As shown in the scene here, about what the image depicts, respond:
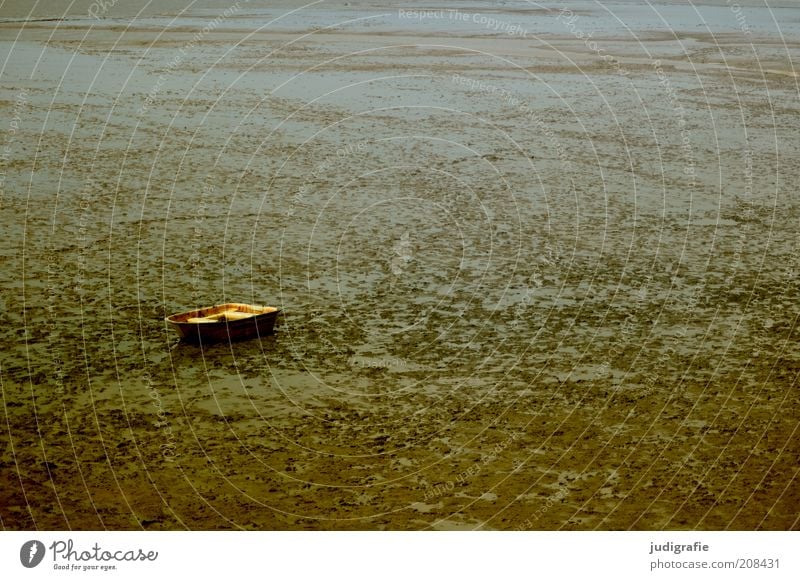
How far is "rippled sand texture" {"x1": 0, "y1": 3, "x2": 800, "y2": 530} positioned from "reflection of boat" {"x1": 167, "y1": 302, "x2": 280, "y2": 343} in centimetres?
12

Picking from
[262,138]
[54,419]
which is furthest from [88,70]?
[54,419]

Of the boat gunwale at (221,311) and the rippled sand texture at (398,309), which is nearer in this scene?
the rippled sand texture at (398,309)

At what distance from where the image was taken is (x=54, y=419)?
8.55m

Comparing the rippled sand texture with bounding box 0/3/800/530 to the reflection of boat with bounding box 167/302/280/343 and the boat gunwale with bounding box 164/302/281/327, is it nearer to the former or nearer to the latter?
the reflection of boat with bounding box 167/302/280/343

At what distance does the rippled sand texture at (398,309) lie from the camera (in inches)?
301

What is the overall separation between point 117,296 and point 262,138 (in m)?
8.39

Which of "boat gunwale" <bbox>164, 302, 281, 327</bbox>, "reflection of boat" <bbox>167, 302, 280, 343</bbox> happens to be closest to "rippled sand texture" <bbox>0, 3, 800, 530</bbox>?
"reflection of boat" <bbox>167, 302, 280, 343</bbox>

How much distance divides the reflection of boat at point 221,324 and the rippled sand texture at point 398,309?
12 cm

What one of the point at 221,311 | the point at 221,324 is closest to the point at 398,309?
the point at 221,311

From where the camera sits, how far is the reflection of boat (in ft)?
32.8

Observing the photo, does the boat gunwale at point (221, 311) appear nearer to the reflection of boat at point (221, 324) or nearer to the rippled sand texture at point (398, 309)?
the reflection of boat at point (221, 324)

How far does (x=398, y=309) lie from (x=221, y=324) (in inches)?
77.0

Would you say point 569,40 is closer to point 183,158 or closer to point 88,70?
point 88,70

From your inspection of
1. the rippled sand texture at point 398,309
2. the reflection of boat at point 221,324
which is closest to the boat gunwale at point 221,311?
the reflection of boat at point 221,324
